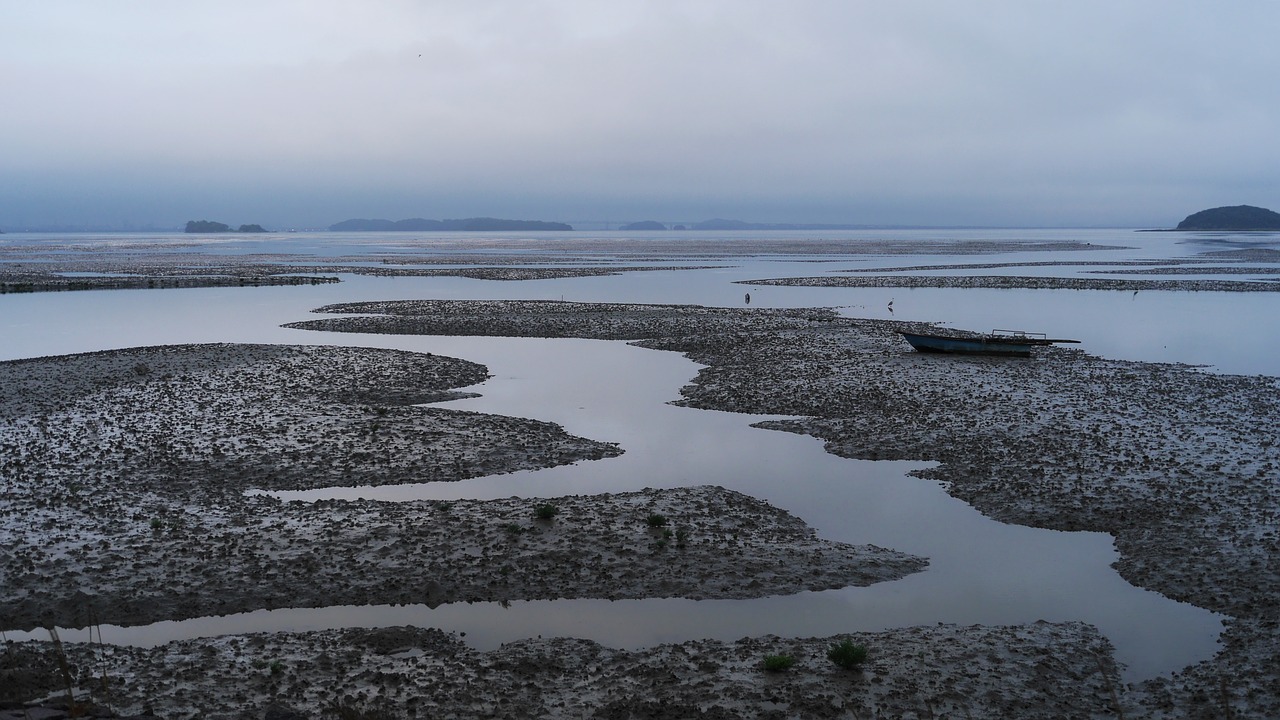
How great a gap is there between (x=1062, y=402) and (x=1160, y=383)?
6.11 metres

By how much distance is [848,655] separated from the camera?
11797mm

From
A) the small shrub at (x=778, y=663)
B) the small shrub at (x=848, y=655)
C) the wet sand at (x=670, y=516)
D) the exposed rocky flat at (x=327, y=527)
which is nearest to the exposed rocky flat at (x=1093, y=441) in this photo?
the wet sand at (x=670, y=516)

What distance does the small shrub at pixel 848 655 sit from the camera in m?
11.8

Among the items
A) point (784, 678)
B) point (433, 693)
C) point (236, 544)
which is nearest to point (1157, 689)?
point (784, 678)

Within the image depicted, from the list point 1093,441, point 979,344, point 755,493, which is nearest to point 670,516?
point 755,493

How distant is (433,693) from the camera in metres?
11.2

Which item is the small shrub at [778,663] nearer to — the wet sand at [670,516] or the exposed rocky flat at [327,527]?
the wet sand at [670,516]

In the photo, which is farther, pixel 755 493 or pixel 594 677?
pixel 755 493

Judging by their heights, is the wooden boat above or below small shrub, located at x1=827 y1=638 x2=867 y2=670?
above

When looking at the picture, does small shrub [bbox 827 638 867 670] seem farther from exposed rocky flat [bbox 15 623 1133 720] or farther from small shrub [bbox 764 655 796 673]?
small shrub [bbox 764 655 796 673]

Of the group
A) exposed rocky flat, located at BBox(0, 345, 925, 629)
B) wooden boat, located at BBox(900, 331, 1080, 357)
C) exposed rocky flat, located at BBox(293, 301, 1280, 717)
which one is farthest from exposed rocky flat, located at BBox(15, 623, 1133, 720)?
wooden boat, located at BBox(900, 331, 1080, 357)

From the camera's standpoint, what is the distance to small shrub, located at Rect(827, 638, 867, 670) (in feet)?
38.7

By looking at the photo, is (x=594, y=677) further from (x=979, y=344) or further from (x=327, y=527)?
(x=979, y=344)

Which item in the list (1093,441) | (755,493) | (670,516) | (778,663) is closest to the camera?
(778,663)
